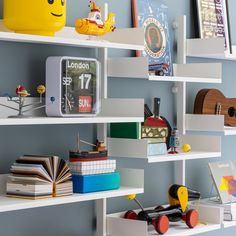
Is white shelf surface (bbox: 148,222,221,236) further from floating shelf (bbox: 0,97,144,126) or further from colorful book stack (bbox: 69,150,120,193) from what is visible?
floating shelf (bbox: 0,97,144,126)

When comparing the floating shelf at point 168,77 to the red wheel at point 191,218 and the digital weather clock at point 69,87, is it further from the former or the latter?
the red wheel at point 191,218

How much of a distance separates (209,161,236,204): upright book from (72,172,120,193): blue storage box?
0.72 metres

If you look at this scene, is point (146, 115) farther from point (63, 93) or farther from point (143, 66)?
point (63, 93)

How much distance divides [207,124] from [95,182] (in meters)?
0.76

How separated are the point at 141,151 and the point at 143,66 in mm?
311

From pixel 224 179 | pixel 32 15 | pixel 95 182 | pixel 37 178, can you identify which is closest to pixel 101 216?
pixel 95 182

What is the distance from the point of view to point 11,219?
221cm

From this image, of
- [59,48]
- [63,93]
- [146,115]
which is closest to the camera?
[63,93]

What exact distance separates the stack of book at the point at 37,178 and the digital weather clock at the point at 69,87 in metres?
0.17

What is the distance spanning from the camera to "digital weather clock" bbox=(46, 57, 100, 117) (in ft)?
7.04

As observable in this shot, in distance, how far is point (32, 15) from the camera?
2021 millimetres

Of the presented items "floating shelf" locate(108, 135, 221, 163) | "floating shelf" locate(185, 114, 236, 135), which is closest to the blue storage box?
"floating shelf" locate(108, 135, 221, 163)

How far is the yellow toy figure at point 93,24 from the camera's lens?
7.20ft

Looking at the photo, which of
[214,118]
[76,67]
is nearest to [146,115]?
[214,118]
